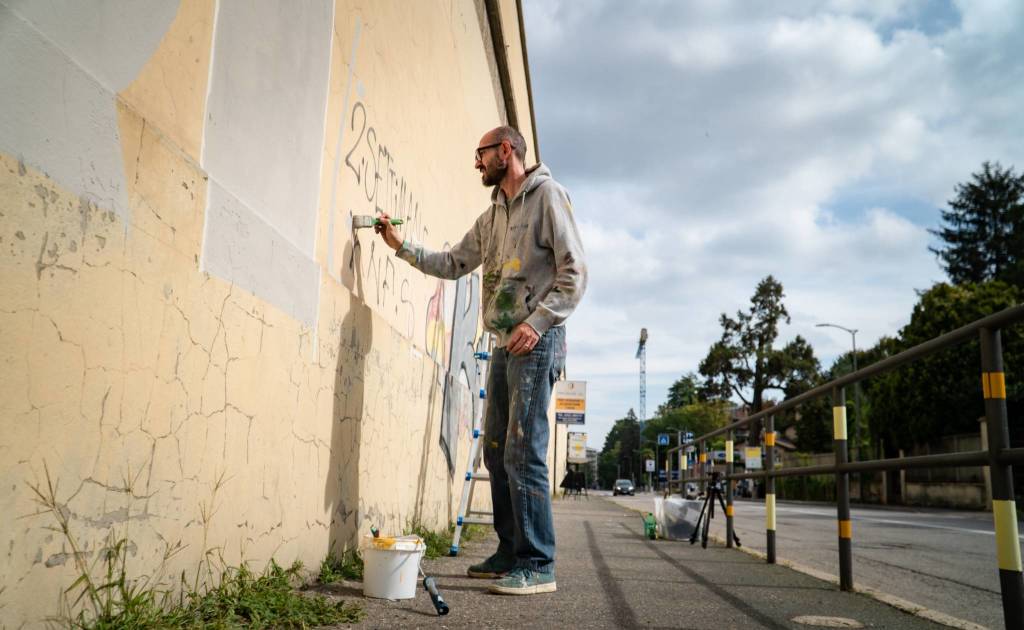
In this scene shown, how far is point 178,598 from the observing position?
230 centimetres

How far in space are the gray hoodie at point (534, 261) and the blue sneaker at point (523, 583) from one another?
1120 mm

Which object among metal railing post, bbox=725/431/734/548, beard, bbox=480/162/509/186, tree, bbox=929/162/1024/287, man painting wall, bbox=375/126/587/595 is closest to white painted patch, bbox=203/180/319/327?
man painting wall, bbox=375/126/587/595

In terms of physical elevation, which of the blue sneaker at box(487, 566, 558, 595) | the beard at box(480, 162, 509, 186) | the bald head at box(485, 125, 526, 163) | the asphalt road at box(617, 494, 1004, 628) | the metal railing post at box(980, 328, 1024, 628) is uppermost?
the bald head at box(485, 125, 526, 163)

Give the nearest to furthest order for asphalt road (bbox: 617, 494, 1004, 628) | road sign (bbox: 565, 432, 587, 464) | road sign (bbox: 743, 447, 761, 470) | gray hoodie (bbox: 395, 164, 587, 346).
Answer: gray hoodie (bbox: 395, 164, 587, 346), asphalt road (bbox: 617, 494, 1004, 628), road sign (bbox: 743, 447, 761, 470), road sign (bbox: 565, 432, 587, 464)

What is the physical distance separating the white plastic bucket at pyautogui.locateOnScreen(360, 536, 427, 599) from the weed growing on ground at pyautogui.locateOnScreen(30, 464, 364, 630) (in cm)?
25

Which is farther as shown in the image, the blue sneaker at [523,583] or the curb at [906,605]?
the blue sneaker at [523,583]

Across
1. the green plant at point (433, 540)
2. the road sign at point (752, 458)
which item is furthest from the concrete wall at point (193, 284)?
the road sign at point (752, 458)

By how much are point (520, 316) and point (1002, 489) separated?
211 cm

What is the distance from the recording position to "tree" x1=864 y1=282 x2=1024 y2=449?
Result: 92.7 feet

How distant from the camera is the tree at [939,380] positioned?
1113 inches

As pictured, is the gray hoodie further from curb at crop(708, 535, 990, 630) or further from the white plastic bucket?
curb at crop(708, 535, 990, 630)

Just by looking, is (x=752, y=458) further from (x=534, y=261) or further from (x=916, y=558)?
(x=534, y=261)

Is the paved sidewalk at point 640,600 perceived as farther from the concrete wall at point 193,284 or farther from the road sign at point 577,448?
the road sign at point 577,448

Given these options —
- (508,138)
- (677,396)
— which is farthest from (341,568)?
(677,396)
